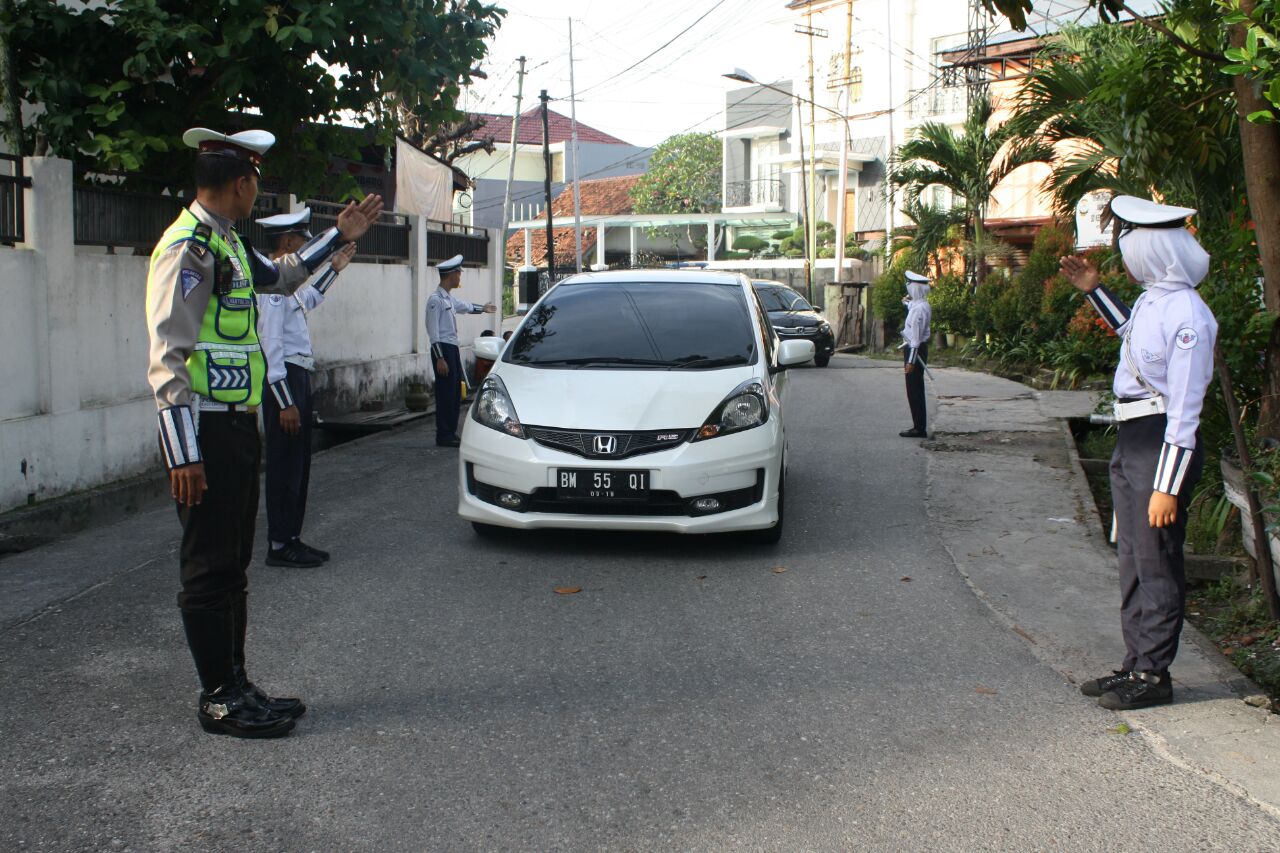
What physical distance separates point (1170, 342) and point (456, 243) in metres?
15.5

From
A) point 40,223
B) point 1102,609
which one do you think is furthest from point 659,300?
point 40,223

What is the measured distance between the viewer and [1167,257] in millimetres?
4559

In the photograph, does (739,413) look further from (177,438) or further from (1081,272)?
(177,438)

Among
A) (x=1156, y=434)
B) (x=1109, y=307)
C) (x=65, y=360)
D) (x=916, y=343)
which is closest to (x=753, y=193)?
(x=916, y=343)

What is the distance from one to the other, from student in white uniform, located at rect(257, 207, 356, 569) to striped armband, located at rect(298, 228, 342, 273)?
4.92 ft

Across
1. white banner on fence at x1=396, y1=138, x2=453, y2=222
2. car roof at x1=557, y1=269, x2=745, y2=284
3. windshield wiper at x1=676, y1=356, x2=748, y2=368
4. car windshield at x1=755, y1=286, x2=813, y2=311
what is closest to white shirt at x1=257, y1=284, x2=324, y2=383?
car roof at x1=557, y1=269, x2=745, y2=284

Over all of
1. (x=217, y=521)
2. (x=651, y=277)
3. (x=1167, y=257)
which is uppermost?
(x=651, y=277)

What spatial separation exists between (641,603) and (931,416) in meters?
9.42

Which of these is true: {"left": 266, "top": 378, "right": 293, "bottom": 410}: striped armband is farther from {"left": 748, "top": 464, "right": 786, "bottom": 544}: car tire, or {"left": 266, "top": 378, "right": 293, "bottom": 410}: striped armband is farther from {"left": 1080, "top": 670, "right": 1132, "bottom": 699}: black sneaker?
{"left": 1080, "top": 670, "right": 1132, "bottom": 699}: black sneaker

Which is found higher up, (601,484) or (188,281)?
(188,281)

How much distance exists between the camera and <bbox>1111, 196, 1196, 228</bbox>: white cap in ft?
14.9

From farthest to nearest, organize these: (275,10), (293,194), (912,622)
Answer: (293,194), (275,10), (912,622)

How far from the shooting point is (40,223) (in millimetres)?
8562

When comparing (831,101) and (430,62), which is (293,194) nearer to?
(430,62)
